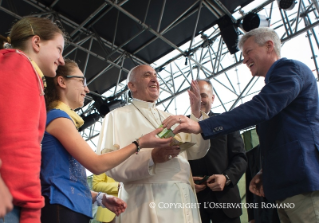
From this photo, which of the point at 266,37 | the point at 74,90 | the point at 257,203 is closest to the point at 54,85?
the point at 74,90

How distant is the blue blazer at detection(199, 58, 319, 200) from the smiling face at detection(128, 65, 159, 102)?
889 millimetres

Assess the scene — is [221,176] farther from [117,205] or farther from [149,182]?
[117,205]

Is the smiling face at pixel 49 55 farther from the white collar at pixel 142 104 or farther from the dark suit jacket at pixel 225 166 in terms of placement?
the dark suit jacket at pixel 225 166

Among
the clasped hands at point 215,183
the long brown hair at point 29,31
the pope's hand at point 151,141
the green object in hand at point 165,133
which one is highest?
the long brown hair at point 29,31

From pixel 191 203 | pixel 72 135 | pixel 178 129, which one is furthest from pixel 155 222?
pixel 72 135

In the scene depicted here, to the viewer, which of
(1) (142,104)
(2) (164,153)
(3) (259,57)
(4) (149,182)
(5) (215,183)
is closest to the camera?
(2) (164,153)

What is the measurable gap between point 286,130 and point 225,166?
1.00m

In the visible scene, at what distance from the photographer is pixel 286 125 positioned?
75.6 inches

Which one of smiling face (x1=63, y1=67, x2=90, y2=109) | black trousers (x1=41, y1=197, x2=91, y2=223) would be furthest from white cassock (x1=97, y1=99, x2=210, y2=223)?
black trousers (x1=41, y1=197, x2=91, y2=223)

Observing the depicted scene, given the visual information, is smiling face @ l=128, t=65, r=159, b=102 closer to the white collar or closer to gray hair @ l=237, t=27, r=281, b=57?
the white collar

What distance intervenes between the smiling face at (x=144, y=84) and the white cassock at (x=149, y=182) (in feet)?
1.26

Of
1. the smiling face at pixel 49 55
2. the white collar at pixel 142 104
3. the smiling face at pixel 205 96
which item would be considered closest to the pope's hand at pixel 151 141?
the smiling face at pixel 49 55

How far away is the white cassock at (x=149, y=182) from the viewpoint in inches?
80.6

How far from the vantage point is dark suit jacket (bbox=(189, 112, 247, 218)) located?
262 centimetres
